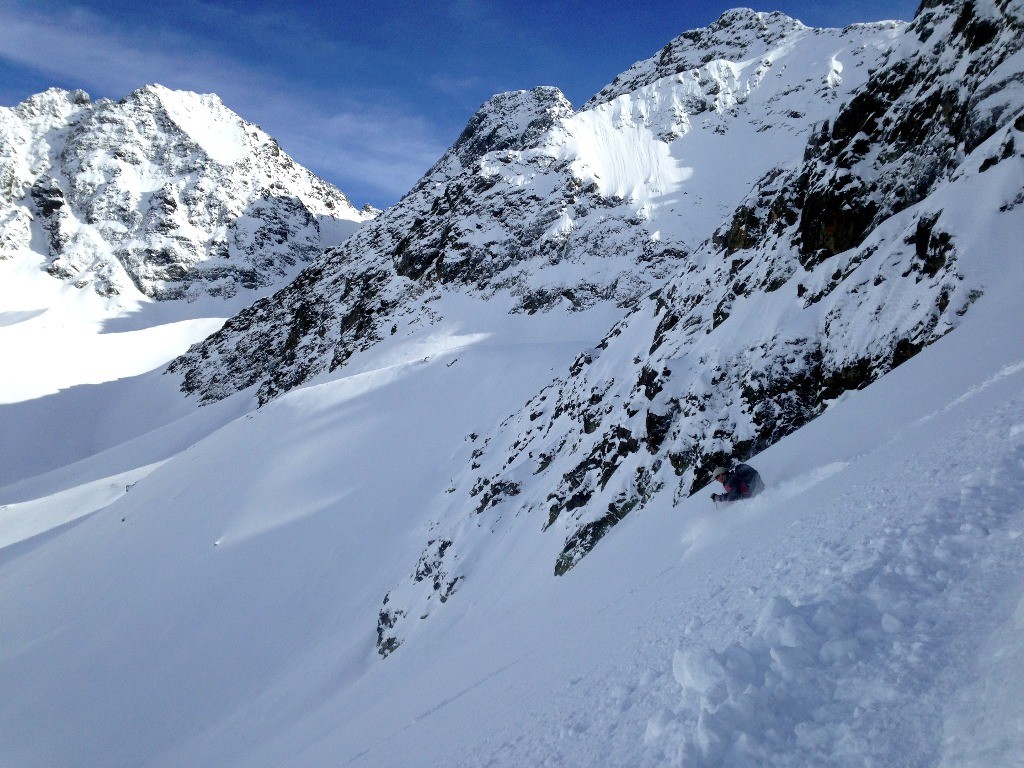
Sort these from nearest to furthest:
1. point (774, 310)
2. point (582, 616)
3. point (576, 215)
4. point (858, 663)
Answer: point (858, 663) → point (582, 616) → point (774, 310) → point (576, 215)

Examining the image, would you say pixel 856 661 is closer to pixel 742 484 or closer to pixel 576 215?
pixel 742 484

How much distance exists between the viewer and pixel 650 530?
8508 mm

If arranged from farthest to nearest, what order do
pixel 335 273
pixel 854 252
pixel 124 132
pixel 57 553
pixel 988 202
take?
1. pixel 124 132
2. pixel 335 273
3. pixel 57 553
4. pixel 854 252
5. pixel 988 202

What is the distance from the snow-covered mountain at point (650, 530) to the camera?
288cm

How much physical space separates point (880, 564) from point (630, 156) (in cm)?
5127

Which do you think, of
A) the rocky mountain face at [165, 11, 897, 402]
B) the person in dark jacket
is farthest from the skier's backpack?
the rocky mountain face at [165, 11, 897, 402]

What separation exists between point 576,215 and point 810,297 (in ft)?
118

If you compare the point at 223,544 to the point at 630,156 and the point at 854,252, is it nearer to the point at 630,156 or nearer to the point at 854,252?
the point at 854,252

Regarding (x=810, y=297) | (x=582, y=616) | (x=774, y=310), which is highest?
(x=810, y=297)

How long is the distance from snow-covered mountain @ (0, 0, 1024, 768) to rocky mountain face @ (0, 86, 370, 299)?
61119 mm

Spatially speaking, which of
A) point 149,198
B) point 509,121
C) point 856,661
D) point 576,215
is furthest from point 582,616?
point 149,198

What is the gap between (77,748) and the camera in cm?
1341

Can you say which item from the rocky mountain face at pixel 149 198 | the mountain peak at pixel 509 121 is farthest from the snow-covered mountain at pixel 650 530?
the mountain peak at pixel 509 121

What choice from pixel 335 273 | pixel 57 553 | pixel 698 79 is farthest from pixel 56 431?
pixel 698 79
